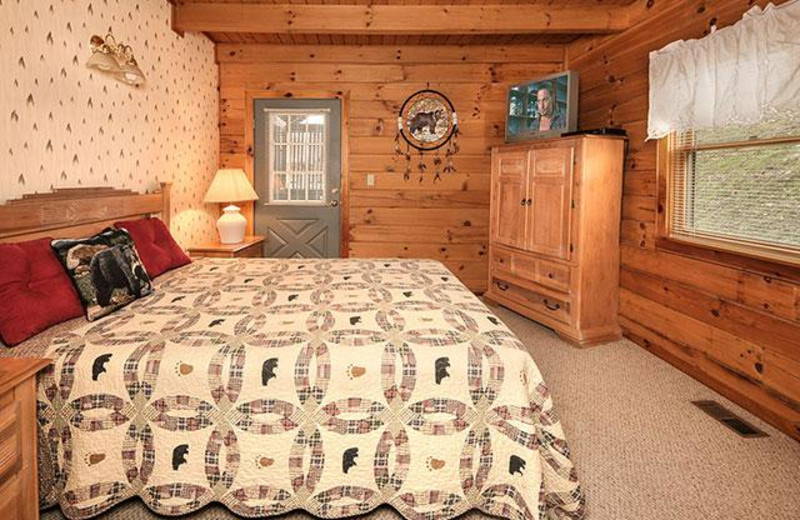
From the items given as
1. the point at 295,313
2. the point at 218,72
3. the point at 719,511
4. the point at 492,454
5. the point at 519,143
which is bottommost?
the point at 719,511

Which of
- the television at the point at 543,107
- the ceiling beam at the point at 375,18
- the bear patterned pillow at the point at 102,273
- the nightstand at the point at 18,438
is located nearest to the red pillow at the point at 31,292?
the bear patterned pillow at the point at 102,273

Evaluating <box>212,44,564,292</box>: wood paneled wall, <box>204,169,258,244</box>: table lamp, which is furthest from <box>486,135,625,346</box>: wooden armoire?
<box>204,169,258,244</box>: table lamp

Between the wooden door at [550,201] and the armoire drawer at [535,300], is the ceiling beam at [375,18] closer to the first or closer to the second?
the wooden door at [550,201]

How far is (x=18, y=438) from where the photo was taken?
1.49 metres

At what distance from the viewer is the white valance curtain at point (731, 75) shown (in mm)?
2424

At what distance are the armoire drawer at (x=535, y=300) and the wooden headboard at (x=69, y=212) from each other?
2.87 meters

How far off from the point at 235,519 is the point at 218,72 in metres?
4.37

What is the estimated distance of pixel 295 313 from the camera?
214 cm

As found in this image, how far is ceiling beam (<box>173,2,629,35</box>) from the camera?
4.02 metres

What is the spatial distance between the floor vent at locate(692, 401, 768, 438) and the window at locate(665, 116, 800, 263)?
2.69 ft

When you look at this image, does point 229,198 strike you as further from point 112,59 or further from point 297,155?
point 112,59

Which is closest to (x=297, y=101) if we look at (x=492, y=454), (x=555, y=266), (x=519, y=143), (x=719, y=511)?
(x=519, y=143)

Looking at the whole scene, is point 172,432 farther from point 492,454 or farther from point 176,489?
point 492,454

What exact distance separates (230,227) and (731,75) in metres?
3.55
